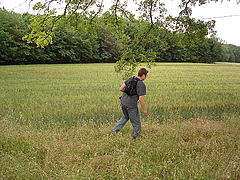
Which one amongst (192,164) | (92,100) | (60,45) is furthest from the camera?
(60,45)

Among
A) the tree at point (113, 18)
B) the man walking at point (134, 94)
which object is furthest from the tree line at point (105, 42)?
the man walking at point (134, 94)

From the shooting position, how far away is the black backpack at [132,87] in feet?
19.4

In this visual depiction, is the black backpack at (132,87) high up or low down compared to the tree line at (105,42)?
down

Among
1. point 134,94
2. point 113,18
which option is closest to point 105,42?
point 113,18

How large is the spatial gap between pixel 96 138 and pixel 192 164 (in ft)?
8.42

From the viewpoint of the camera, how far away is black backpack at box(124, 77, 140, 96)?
592 centimetres

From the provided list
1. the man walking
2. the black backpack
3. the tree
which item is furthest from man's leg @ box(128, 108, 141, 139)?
the tree

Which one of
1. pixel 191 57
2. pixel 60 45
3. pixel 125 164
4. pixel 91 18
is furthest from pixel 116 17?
pixel 191 57

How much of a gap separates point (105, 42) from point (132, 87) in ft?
224

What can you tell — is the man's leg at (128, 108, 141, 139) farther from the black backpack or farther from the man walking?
the black backpack

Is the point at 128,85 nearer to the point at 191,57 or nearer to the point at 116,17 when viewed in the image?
the point at 116,17

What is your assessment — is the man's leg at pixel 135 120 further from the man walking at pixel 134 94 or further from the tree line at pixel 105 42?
the tree line at pixel 105 42

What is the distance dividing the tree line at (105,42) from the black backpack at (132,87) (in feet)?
10.8

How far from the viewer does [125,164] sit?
4.61 meters
